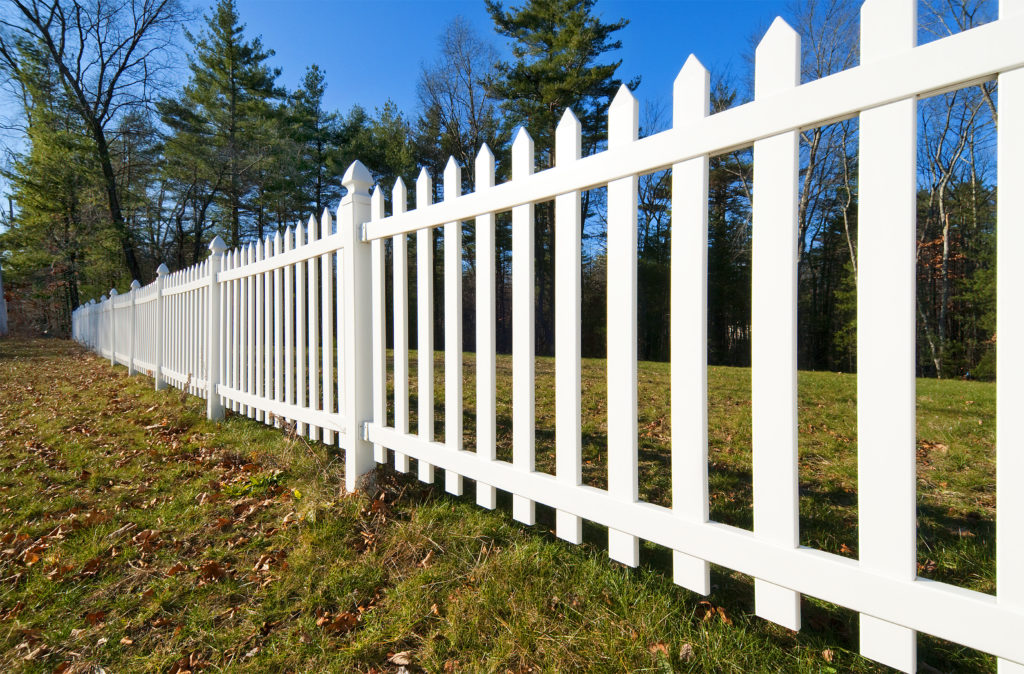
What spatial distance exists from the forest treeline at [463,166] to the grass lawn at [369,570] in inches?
540

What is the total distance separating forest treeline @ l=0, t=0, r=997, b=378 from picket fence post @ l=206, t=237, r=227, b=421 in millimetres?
12645

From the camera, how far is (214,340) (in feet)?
14.8

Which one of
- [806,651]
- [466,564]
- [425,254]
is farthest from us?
[425,254]

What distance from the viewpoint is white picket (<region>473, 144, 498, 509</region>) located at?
197 centimetres

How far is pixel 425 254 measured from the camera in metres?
2.28

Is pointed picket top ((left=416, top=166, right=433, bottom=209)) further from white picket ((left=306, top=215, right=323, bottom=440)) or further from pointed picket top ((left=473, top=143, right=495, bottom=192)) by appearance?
white picket ((left=306, top=215, right=323, bottom=440))

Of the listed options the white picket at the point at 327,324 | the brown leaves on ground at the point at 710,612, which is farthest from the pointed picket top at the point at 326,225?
the brown leaves on ground at the point at 710,612

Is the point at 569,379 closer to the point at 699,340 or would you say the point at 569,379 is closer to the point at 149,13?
the point at 699,340

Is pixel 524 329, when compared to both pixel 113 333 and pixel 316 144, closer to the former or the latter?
pixel 113 333

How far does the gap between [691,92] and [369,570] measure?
6.61 ft

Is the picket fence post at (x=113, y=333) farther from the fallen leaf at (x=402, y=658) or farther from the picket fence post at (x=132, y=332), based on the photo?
the fallen leaf at (x=402, y=658)

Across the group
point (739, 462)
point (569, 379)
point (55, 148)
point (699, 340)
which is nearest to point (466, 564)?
point (569, 379)

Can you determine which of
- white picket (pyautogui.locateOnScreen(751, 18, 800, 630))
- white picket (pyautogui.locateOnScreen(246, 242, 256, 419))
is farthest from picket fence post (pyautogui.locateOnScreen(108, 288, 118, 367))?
white picket (pyautogui.locateOnScreen(751, 18, 800, 630))

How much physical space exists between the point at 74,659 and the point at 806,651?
2302 mm
